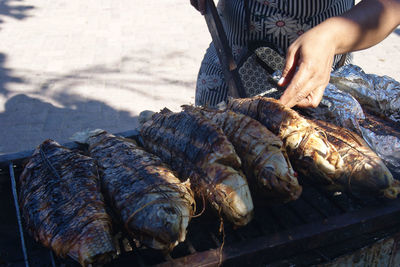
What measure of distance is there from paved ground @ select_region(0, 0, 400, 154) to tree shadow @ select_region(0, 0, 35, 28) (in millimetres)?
21

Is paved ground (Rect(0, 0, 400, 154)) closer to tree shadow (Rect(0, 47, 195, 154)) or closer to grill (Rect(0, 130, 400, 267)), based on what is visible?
tree shadow (Rect(0, 47, 195, 154))

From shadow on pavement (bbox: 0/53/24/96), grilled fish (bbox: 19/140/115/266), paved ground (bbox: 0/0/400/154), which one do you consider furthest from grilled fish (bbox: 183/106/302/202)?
shadow on pavement (bbox: 0/53/24/96)

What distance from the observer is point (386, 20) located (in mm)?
2449

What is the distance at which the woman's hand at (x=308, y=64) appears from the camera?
2.19m

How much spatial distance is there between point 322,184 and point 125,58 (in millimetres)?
5717

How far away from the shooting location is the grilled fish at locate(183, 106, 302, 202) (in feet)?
6.29

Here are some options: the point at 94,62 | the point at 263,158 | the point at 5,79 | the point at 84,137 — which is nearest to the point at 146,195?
the point at 263,158

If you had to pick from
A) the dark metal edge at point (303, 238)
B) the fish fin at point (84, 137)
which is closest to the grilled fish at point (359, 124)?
the dark metal edge at point (303, 238)

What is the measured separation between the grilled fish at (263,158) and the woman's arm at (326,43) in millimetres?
335

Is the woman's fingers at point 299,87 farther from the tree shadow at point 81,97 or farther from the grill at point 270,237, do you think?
the tree shadow at point 81,97

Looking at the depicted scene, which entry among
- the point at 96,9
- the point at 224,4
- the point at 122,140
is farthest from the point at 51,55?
the point at 122,140

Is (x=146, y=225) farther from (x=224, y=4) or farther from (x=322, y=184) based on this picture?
(x=224, y=4)

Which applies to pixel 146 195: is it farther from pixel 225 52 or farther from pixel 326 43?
pixel 225 52

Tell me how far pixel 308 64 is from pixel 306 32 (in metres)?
0.21
